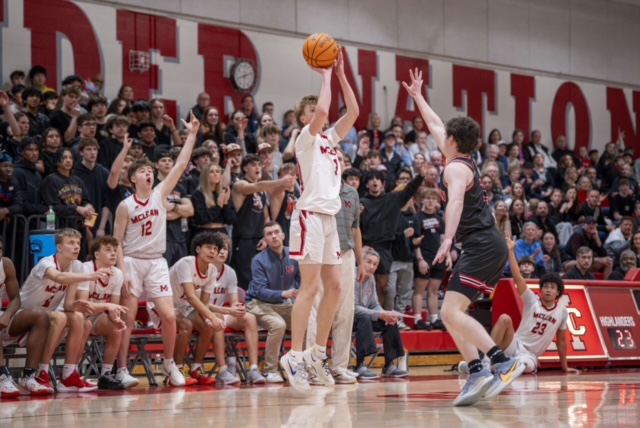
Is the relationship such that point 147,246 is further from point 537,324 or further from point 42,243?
point 537,324

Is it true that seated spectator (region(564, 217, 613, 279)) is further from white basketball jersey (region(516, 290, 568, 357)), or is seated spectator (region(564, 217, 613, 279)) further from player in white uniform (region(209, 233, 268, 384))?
player in white uniform (region(209, 233, 268, 384))

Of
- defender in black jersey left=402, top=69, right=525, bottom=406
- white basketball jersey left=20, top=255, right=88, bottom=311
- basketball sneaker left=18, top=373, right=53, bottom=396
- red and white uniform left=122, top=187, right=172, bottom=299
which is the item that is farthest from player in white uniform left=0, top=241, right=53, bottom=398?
defender in black jersey left=402, top=69, right=525, bottom=406

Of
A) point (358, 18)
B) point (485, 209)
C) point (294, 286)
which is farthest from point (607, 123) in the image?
point (485, 209)

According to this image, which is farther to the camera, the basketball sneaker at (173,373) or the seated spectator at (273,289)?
the seated spectator at (273,289)

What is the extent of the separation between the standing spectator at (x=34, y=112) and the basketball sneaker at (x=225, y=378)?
4924mm

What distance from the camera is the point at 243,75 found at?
18188mm

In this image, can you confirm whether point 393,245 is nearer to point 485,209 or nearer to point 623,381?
point 623,381

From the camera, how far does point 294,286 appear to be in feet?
34.2

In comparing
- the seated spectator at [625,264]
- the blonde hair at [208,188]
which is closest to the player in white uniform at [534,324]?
the blonde hair at [208,188]

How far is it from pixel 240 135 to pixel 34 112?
9.39 feet

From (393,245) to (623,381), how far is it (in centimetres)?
491

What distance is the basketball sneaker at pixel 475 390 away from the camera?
239 inches

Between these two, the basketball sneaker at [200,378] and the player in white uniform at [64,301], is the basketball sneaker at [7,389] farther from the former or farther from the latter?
the basketball sneaker at [200,378]

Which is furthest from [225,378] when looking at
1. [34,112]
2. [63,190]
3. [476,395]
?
[34,112]
